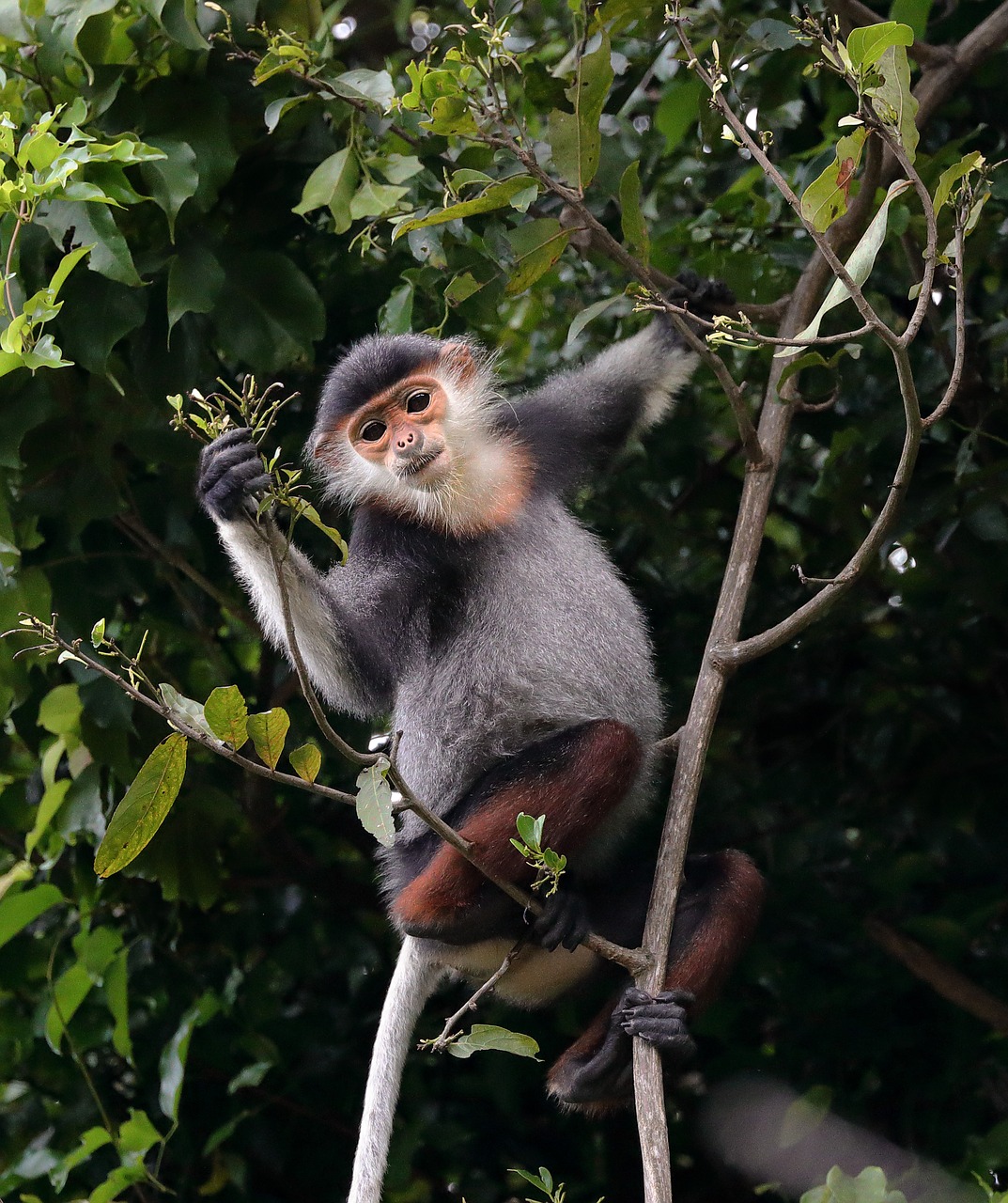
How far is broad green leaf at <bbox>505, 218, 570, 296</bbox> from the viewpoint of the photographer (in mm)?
3223

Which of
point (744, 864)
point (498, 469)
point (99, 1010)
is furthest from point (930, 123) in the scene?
point (99, 1010)

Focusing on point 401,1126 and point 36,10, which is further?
point 401,1126

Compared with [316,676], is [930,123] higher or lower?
higher

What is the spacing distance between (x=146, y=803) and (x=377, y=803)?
43cm

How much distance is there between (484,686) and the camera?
147 inches

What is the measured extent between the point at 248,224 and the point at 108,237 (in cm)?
82

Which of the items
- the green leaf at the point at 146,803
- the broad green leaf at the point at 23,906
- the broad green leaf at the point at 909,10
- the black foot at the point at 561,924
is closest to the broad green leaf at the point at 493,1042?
the black foot at the point at 561,924

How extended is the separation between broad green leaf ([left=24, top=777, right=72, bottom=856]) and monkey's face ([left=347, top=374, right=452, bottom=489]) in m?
1.53

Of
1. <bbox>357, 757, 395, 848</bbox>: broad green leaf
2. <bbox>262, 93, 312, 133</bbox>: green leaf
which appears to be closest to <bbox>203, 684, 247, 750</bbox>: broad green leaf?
<bbox>357, 757, 395, 848</bbox>: broad green leaf

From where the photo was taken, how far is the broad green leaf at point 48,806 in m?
4.38

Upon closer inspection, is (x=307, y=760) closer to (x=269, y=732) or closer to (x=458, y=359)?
(x=269, y=732)

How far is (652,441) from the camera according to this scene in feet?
15.8

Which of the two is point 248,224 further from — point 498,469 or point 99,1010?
point 99,1010

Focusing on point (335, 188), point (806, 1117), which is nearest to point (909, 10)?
point (335, 188)
